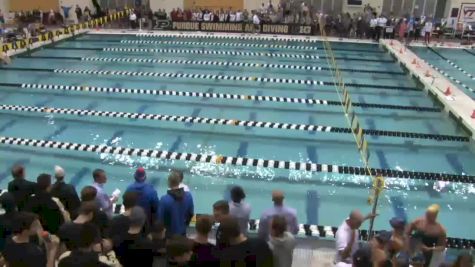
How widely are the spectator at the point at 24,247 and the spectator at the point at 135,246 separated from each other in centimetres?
47

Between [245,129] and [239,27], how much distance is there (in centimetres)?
1074

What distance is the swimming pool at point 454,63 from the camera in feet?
39.4

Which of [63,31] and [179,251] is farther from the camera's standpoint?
[63,31]

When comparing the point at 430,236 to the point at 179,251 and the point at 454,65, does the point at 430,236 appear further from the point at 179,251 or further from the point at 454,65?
the point at 454,65

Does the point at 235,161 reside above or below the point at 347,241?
below

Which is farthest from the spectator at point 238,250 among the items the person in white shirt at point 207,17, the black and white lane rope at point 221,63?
the person in white shirt at point 207,17

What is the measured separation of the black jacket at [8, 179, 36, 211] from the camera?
3.59 metres

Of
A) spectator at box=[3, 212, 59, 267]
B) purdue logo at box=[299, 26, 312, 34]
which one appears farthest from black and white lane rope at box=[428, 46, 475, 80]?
spectator at box=[3, 212, 59, 267]

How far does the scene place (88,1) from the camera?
2088 centimetres

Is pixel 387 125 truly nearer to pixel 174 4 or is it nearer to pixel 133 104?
pixel 133 104

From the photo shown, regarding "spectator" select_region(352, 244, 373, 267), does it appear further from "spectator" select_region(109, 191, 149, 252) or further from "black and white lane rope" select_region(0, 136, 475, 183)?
"black and white lane rope" select_region(0, 136, 475, 183)

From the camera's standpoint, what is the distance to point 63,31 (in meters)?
16.6

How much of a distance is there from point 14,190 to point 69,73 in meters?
8.91

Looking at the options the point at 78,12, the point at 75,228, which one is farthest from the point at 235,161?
the point at 78,12
